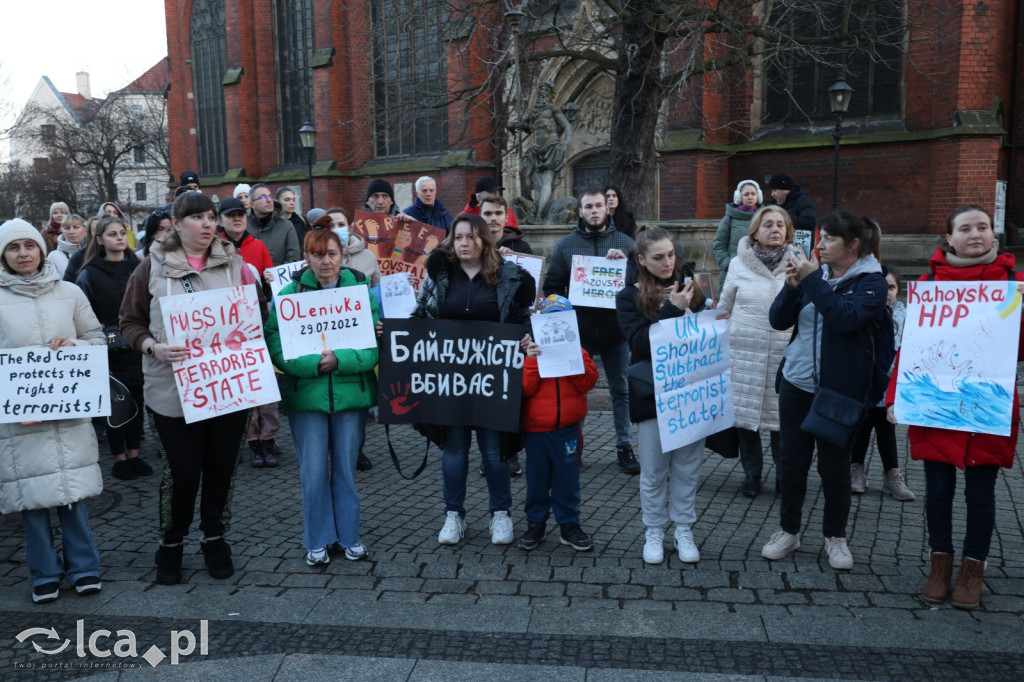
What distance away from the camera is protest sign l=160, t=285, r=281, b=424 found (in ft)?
14.0

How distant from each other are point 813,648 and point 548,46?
18.6 metres

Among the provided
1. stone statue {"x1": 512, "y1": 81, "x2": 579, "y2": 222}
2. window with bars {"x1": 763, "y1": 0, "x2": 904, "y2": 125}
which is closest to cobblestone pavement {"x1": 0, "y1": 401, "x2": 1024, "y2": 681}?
stone statue {"x1": 512, "y1": 81, "x2": 579, "y2": 222}

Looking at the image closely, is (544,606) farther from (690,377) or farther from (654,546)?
(690,377)

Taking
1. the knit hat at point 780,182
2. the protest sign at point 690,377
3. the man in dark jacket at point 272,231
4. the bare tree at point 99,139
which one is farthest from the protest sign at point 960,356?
the bare tree at point 99,139

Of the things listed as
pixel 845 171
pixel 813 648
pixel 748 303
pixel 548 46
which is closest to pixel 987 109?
pixel 845 171

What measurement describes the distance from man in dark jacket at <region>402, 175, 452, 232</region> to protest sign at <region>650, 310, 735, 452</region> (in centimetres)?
357

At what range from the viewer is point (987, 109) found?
15469mm

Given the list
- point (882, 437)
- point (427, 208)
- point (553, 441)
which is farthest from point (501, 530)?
point (427, 208)

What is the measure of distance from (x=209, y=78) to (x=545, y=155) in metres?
21.9

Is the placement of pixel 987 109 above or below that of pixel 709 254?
above

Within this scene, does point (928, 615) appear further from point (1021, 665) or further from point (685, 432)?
point (685, 432)

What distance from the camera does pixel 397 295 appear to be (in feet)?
23.0

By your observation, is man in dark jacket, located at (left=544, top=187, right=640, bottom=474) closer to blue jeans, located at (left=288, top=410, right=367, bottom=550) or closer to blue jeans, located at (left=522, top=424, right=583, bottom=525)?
blue jeans, located at (left=522, top=424, right=583, bottom=525)

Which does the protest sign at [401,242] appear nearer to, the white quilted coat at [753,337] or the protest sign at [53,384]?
the white quilted coat at [753,337]
